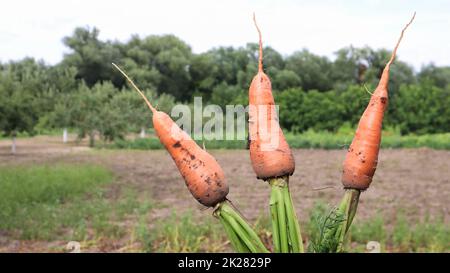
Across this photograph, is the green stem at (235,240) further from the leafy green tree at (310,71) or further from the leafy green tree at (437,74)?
the leafy green tree at (437,74)

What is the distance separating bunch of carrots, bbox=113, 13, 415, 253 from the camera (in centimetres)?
129

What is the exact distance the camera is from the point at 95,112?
1917cm

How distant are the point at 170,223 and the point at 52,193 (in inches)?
108

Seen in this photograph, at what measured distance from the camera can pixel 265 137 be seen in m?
1.37

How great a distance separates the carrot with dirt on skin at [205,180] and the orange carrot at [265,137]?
0.11m

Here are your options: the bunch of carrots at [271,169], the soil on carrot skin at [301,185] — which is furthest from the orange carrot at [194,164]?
the soil on carrot skin at [301,185]

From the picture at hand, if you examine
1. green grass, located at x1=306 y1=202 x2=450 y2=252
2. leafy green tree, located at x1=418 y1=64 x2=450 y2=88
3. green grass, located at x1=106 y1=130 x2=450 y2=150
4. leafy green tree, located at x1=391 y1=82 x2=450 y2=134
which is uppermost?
leafy green tree, located at x1=418 y1=64 x2=450 y2=88

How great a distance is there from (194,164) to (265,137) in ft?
0.64

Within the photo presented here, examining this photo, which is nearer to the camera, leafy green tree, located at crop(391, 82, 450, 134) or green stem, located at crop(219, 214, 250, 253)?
green stem, located at crop(219, 214, 250, 253)

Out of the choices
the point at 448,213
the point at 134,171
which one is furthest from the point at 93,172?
the point at 448,213

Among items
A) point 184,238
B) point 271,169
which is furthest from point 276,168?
point 184,238

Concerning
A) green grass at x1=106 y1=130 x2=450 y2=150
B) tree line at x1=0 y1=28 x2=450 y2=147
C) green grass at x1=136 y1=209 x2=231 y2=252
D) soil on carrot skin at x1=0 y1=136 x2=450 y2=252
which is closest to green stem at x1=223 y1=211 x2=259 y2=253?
soil on carrot skin at x1=0 y1=136 x2=450 y2=252

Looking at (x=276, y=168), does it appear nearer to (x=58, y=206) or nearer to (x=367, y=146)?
(x=367, y=146)

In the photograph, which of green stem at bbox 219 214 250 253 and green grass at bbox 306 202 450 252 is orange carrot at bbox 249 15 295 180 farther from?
green grass at bbox 306 202 450 252
